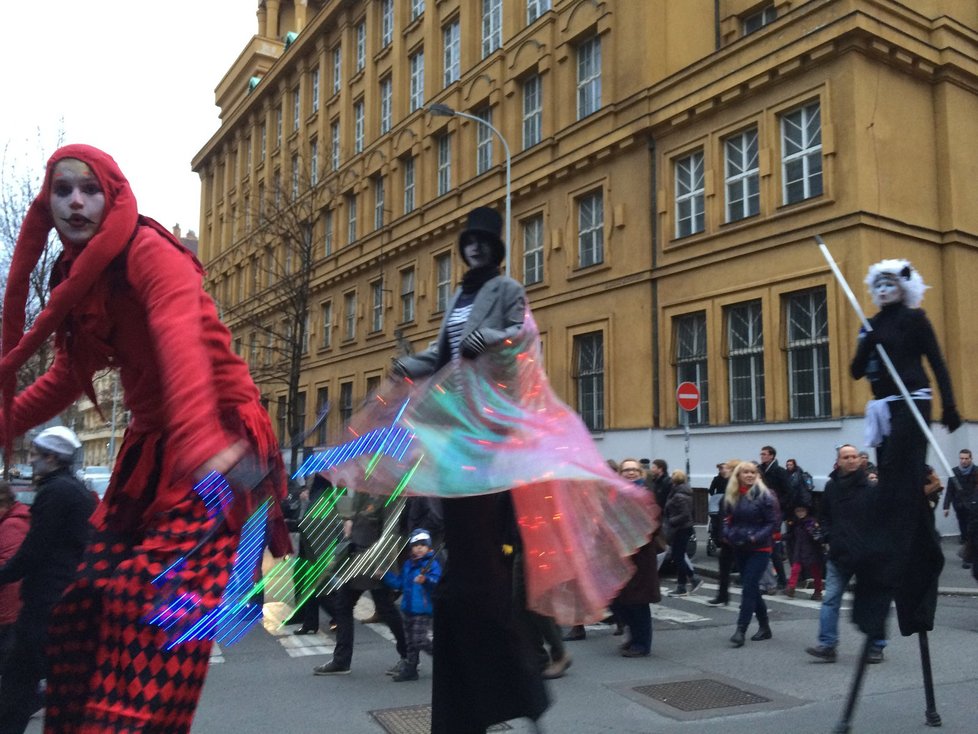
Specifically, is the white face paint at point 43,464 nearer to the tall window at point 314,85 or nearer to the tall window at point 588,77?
the tall window at point 588,77

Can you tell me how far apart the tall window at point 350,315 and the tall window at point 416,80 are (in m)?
8.20

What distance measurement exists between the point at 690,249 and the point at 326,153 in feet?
58.7

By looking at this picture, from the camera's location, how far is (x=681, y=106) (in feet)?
71.0

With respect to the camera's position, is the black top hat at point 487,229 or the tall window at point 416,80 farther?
the tall window at point 416,80

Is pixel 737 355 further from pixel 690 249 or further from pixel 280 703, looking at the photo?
pixel 280 703

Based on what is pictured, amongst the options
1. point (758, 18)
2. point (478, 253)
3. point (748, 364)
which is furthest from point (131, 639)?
point (758, 18)

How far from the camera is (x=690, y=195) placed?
2178 centimetres

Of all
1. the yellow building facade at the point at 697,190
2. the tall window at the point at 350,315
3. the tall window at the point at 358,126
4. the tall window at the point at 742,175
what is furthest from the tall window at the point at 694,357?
the tall window at the point at 358,126

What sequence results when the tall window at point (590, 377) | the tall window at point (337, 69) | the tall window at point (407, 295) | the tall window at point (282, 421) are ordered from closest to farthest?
the tall window at point (590, 377)
the tall window at point (407, 295)
the tall window at point (282, 421)
the tall window at point (337, 69)

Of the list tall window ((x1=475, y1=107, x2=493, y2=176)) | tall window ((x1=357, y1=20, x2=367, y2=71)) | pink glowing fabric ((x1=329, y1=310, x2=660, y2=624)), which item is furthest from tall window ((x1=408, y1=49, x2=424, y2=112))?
pink glowing fabric ((x1=329, y1=310, x2=660, y2=624))

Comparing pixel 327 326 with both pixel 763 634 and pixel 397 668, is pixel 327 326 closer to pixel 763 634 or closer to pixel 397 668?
pixel 763 634

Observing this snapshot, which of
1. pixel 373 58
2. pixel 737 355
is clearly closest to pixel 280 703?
pixel 737 355

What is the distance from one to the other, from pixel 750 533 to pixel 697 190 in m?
13.8

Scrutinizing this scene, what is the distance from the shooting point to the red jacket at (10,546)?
19.7 feet
